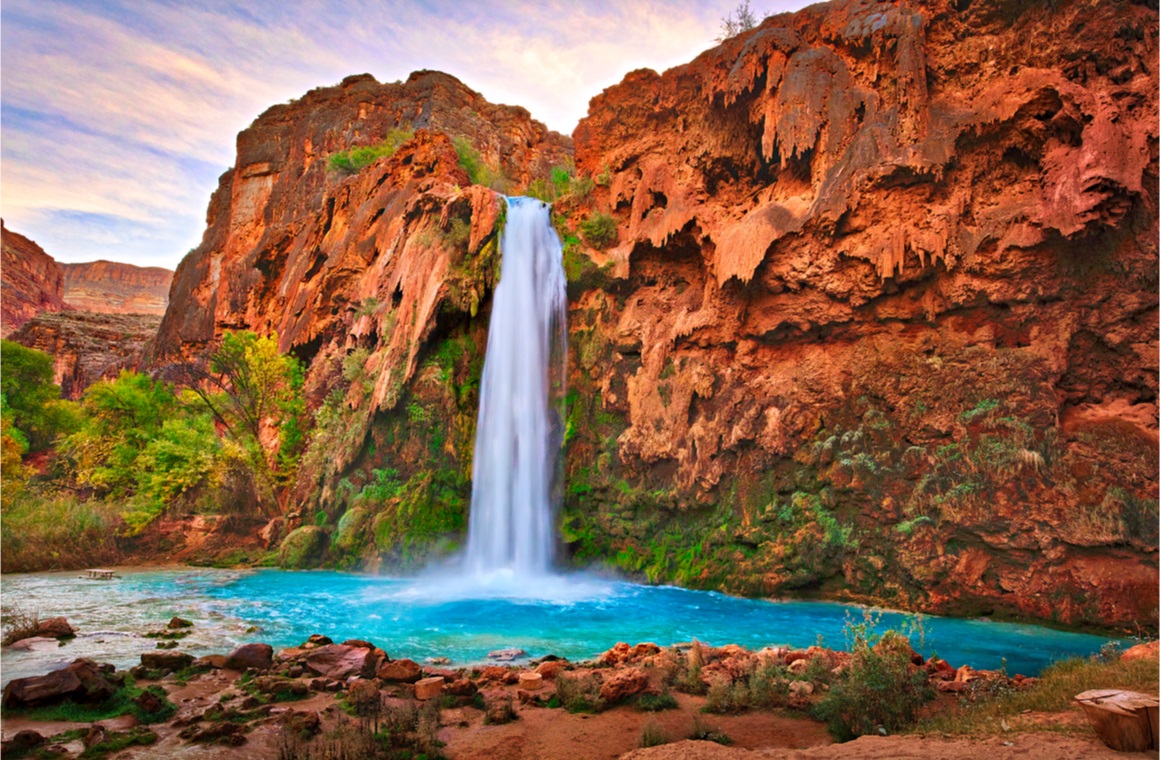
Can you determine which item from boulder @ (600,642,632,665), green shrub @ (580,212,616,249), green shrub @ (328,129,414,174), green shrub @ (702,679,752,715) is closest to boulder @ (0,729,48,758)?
green shrub @ (702,679,752,715)

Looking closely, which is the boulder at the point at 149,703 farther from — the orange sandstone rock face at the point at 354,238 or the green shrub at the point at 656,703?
the orange sandstone rock face at the point at 354,238

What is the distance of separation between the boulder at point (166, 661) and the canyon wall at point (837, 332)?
11353mm

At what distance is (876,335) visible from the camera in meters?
15.4

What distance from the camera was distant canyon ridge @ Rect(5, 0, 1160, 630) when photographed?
40.5 ft

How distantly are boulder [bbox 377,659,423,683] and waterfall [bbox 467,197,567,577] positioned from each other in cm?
1055

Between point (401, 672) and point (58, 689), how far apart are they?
3.28m

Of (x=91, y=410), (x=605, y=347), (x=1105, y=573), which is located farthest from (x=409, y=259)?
(x=1105, y=573)

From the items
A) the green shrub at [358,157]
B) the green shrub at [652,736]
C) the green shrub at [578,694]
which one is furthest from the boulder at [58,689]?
the green shrub at [358,157]

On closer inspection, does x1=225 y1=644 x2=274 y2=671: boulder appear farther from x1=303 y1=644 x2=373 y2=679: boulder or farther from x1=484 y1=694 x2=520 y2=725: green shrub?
x1=484 y1=694 x2=520 y2=725: green shrub

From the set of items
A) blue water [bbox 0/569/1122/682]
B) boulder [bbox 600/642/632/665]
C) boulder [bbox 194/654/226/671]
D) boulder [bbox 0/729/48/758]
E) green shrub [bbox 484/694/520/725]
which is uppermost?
boulder [bbox 0/729/48/758]

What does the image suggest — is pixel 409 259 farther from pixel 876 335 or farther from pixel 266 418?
pixel 876 335

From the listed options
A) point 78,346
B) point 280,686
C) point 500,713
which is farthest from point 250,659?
point 78,346

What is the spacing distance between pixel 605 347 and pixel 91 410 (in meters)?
21.9

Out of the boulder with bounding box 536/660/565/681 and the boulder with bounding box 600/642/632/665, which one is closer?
the boulder with bounding box 536/660/565/681
